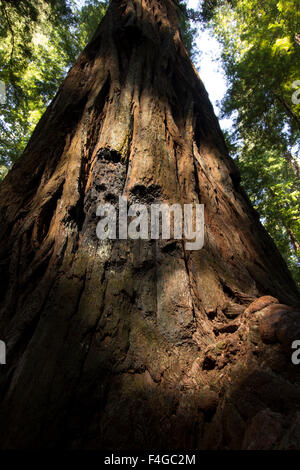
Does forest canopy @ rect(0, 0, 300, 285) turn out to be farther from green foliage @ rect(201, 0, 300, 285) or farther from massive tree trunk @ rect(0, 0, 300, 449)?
massive tree trunk @ rect(0, 0, 300, 449)

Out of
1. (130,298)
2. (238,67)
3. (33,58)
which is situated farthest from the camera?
(238,67)

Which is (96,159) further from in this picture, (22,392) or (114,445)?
(114,445)

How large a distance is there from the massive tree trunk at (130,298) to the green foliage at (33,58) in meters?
5.34

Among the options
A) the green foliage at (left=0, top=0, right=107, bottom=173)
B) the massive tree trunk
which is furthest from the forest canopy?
the massive tree trunk

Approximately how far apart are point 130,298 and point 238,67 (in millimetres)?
8351

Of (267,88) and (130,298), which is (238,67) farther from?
(130,298)

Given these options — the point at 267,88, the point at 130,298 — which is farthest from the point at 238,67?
the point at 130,298

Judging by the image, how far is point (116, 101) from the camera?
7.38 ft

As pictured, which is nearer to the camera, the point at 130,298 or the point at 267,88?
the point at 130,298

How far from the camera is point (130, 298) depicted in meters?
1.33

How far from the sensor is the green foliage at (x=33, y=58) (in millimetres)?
6141

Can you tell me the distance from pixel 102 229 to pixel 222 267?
31.5 inches
